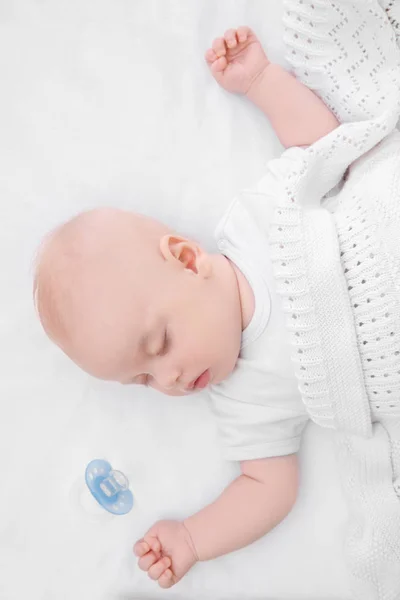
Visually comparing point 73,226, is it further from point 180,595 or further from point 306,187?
point 180,595

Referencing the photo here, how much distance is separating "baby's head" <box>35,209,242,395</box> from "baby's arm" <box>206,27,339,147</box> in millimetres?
309

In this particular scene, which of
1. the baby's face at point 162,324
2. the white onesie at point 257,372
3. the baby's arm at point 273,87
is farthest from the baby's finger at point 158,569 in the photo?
the baby's arm at point 273,87

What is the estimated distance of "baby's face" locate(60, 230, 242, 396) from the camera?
109cm

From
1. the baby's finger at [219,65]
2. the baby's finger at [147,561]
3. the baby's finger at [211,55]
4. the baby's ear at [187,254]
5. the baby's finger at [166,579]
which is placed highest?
the baby's finger at [211,55]

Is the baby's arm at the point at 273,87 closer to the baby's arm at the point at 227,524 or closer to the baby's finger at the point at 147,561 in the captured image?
the baby's arm at the point at 227,524

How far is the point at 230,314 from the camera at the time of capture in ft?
A: 3.85

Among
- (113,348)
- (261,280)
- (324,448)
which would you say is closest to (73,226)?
(113,348)

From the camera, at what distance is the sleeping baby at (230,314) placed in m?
1.10

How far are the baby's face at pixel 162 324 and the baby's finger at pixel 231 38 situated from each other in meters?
0.40

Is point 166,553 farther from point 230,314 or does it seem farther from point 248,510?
point 230,314

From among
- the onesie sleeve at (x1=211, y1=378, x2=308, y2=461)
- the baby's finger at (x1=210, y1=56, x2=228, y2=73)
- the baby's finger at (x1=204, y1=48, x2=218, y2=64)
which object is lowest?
the onesie sleeve at (x1=211, y1=378, x2=308, y2=461)

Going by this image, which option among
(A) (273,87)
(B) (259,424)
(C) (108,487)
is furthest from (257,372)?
(A) (273,87)

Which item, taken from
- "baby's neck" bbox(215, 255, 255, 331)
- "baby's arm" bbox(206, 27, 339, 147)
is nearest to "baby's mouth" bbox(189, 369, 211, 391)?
"baby's neck" bbox(215, 255, 255, 331)

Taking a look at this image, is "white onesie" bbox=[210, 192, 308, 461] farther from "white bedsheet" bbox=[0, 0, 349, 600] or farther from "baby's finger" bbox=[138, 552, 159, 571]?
"baby's finger" bbox=[138, 552, 159, 571]
